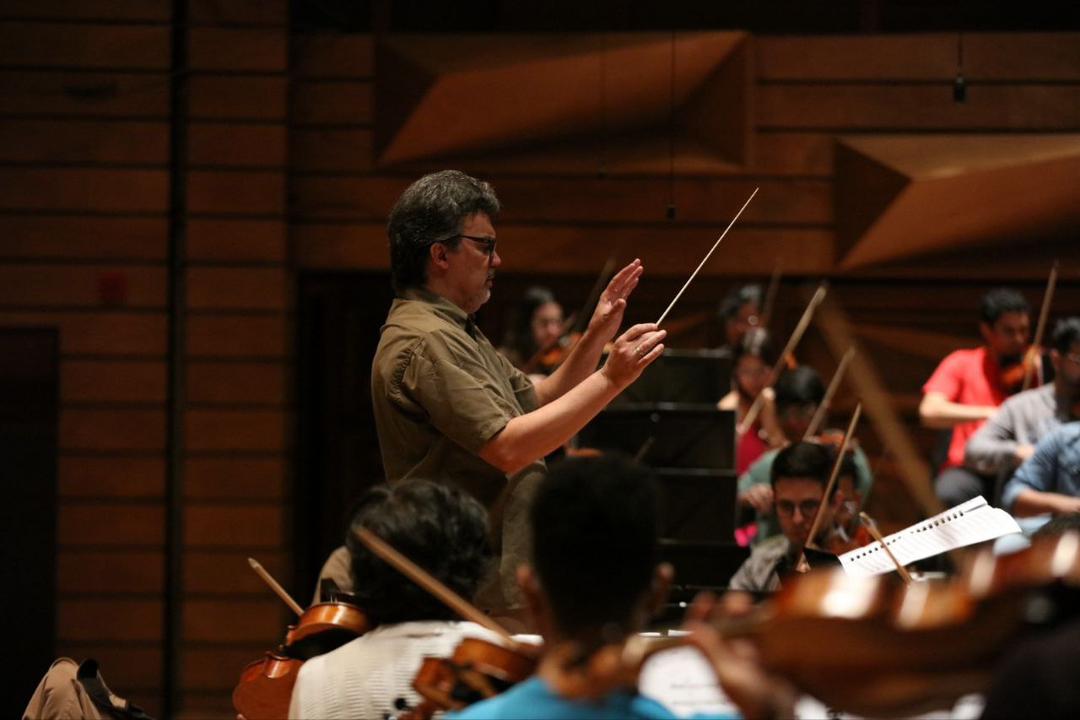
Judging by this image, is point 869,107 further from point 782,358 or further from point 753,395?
point 753,395

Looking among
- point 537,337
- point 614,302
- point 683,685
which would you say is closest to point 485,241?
point 614,302

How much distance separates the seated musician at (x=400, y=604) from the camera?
181 centimetres

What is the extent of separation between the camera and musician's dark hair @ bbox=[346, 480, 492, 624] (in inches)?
73.5

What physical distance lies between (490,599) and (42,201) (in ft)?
13.5

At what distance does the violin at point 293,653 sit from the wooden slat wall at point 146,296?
3.87 meters

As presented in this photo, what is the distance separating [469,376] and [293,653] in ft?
1.99

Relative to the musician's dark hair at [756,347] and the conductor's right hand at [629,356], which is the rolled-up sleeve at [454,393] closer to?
the conductor's right hand at [629,356]

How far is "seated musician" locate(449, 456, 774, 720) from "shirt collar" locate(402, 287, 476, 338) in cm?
121

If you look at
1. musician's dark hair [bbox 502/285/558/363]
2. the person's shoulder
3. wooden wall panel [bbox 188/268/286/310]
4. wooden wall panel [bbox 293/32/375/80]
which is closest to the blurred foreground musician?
the person's shoulder

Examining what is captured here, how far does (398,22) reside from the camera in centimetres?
629

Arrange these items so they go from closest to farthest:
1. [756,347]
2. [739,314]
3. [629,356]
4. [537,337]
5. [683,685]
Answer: [683,685]
[629,356]
[756,347]
[537,337]
[739,314]

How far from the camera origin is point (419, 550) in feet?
6.12

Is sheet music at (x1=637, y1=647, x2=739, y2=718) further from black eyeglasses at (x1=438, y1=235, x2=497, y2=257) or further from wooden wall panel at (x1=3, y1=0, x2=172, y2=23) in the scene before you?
wooden wall panel at (x1=3, y1=0, x2=172, y2=23)

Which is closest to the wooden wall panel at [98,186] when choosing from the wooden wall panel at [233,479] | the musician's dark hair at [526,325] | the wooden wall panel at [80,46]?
the wooden wall panel at [80,46]
